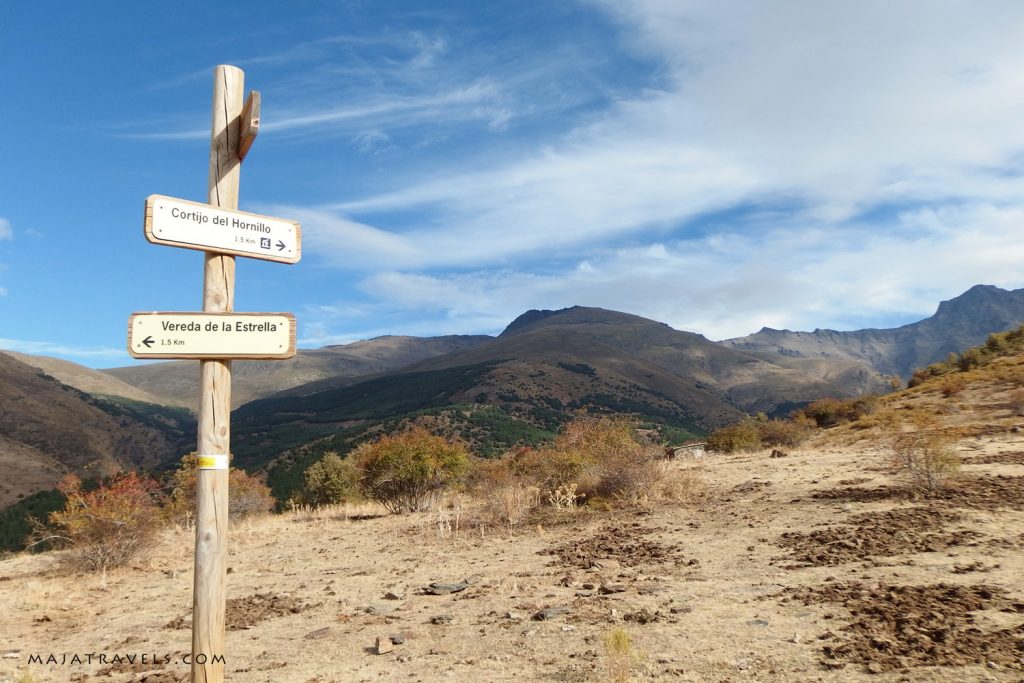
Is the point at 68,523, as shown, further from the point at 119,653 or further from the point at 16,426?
the point at 16,426

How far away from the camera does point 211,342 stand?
4.38 metres

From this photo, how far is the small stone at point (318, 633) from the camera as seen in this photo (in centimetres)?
784

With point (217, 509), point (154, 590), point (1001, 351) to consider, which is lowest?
point (154, 590)

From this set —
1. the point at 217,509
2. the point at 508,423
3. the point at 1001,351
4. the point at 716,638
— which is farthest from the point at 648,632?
the point at 508,423

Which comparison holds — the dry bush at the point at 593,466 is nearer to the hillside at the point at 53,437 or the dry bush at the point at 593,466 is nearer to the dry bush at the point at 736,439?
the dry bush at the point at 736,439

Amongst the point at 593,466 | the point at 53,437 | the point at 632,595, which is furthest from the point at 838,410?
the point at 53,437

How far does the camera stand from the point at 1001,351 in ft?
118

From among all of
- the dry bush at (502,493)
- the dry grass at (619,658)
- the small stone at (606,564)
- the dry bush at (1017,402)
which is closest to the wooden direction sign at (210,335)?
the dry grass at (619,658)

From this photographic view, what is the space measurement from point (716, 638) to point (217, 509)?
4865 millimetres

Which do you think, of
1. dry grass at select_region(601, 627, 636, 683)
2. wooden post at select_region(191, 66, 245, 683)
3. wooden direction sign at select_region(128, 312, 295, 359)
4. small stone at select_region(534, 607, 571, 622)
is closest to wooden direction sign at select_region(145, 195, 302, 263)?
wooden post at select_region(191, 66, 245, 683)

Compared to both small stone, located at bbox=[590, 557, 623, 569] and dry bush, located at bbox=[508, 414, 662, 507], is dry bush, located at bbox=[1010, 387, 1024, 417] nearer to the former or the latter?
dry bush, located at bbox=[508, 414, 662, 507]

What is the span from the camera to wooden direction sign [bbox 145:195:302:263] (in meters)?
4.33

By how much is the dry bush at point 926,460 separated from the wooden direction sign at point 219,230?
12.6 meters

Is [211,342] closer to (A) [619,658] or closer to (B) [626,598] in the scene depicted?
(A) [619,658]
